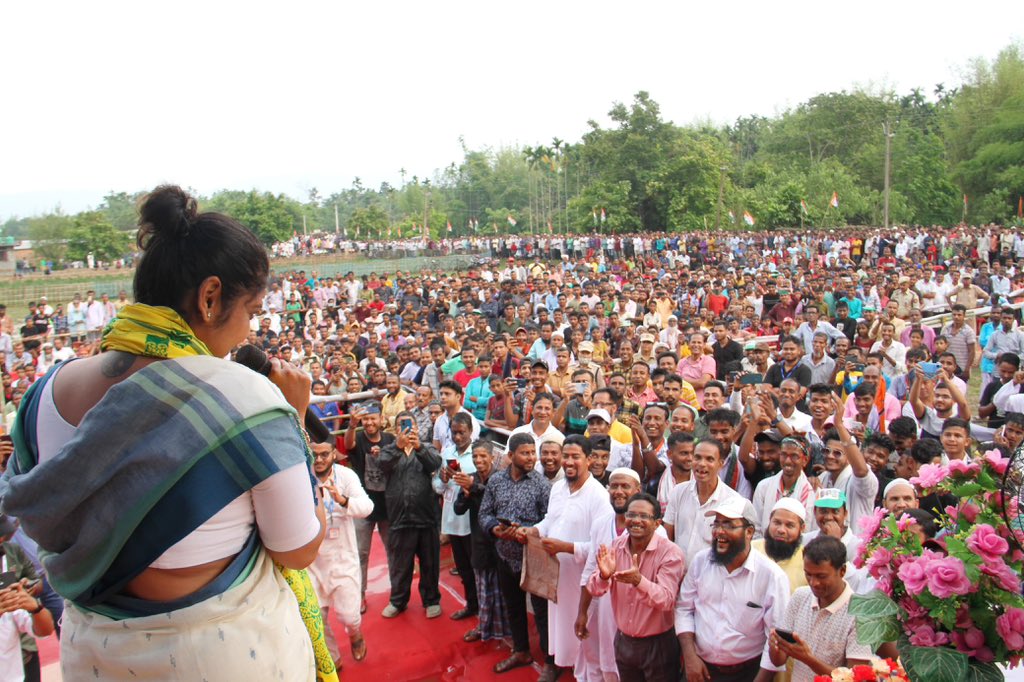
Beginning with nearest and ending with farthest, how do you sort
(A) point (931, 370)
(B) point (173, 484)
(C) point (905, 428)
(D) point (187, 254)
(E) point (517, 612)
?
(B) point (173, 484)
(D) point (187, 254)
(C) point (905, 428)
(E) point (517, 612)
(A) point (931, 370)

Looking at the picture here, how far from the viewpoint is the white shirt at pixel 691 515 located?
4.78 meters

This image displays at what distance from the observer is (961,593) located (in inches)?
84.1

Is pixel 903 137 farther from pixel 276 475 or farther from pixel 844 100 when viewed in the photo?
pixel 276 475

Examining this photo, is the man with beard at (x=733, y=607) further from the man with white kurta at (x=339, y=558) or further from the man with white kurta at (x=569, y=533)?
the man with white kurta at (x=339, y=558)

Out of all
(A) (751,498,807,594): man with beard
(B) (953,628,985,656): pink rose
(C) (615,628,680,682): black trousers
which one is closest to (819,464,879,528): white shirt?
(A) (751,498,807,594): man with beard

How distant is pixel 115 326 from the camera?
1.43m

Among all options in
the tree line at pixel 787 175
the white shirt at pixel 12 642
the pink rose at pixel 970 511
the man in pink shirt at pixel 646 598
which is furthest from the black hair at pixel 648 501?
the tree line at pixel 787 175

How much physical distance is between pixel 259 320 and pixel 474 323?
223 inches

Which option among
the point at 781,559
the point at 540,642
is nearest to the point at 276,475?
the point at 781,559

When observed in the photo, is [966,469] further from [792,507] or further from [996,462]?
[792,507]

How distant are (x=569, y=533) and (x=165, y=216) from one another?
4068 millimetres

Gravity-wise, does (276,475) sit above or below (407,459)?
above

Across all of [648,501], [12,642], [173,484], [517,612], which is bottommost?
[517,612]

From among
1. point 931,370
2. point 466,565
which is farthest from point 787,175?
point 466,565
